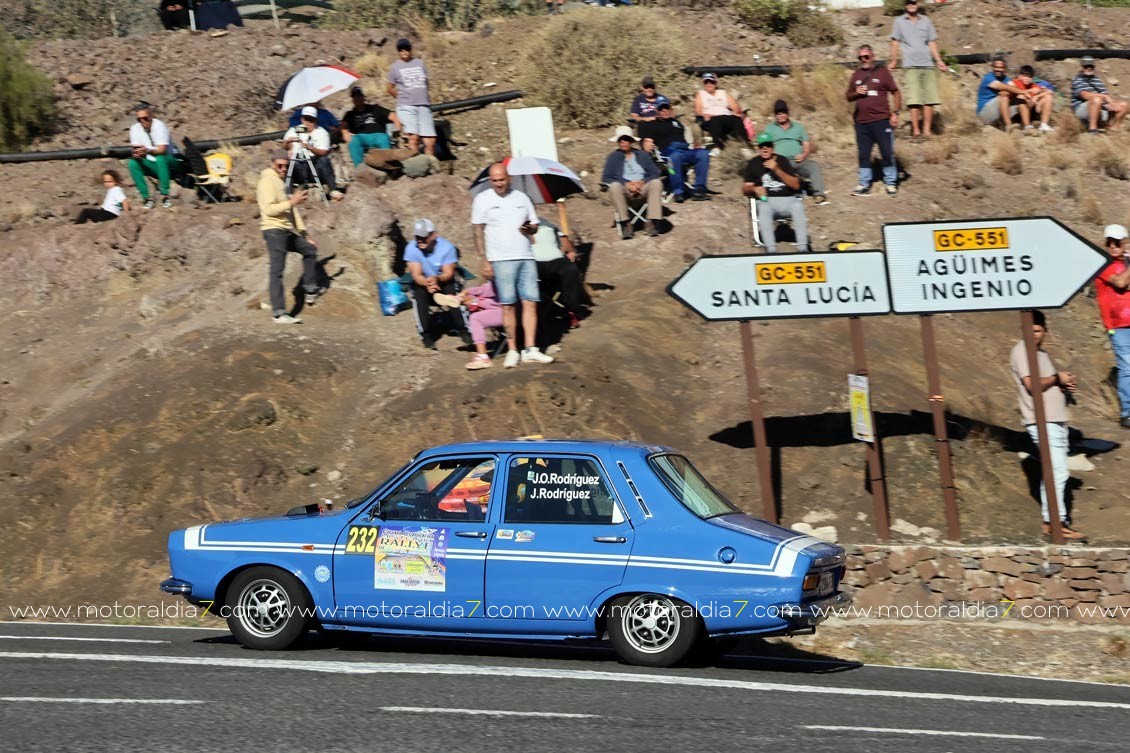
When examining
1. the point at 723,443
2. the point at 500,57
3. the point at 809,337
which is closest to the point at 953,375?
the point at 809,337

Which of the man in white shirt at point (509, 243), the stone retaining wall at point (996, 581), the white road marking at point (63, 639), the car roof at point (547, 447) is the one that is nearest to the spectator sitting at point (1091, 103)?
the man in white shirt at point (509, 243)

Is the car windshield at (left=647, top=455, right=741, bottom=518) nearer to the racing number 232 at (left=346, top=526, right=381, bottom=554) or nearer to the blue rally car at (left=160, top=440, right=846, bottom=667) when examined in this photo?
the blue rally car at (left=160, top=440, right=846, bottom=667)

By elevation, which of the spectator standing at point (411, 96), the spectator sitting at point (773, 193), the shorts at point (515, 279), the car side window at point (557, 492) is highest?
the spectator standing at point (411, 96)

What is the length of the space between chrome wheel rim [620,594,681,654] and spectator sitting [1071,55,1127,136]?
18.7 meters

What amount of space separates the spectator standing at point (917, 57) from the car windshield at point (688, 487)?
14.9 metres

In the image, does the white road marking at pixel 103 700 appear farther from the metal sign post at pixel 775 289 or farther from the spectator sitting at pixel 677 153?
the spectator sitting at pixel 677 153

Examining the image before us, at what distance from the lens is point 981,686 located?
9.45 meters

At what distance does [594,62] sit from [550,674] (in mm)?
20353

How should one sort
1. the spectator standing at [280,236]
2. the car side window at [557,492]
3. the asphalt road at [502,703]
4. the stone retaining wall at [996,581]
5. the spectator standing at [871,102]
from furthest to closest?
the spectator standing at [871,102] → the spectator standing at [280,236] → the stone retaining wall at [996,581] → the car side window at [557,492] → the asphalt road at [502,703]

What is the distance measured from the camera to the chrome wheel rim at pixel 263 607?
10023 millimetres

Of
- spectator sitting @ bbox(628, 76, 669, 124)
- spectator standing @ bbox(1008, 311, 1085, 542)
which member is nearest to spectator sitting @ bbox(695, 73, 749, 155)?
spectator sitting @ bbox(628, 76, 669, 124)

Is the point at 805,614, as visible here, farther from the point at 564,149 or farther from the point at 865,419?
the point at 564,149

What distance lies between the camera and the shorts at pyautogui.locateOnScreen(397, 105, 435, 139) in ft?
74.1

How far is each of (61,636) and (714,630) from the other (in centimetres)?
555
